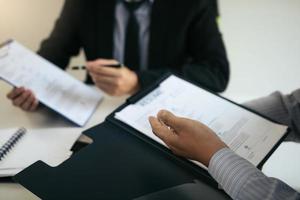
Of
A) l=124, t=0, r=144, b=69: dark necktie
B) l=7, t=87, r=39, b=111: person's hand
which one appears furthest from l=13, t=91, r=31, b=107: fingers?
l=124, t=0, r=144, b=69: dark necktie

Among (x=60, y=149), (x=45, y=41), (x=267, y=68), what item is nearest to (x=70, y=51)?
(x=45, y=41)

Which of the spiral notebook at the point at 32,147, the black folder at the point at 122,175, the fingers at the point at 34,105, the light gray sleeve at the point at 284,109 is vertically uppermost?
the light gray sleeve at the point at 284,109

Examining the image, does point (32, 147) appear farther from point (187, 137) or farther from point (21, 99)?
point (187, 137)

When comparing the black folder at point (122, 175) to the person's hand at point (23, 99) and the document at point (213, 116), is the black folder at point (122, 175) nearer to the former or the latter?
the document at point (213, 116)

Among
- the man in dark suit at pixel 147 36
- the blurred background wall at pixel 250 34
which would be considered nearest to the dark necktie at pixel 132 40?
the man in dark suit at pixel 147 36

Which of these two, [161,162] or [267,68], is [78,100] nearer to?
[161,162]

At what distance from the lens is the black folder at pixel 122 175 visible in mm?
537

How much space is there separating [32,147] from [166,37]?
587 millimetres

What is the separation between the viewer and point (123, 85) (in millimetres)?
973

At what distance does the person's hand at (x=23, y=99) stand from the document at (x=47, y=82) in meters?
0.02

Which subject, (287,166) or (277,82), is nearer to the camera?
(287,166)

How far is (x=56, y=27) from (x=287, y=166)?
2.93ft

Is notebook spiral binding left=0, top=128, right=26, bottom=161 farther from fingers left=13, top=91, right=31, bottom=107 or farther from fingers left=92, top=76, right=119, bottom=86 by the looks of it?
fingers left=92, top=76, right=119, bottom=86

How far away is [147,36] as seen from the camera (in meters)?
1.17
